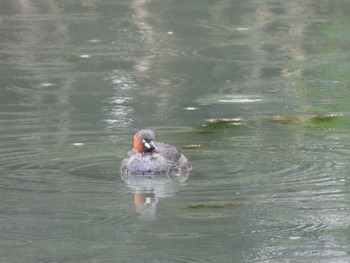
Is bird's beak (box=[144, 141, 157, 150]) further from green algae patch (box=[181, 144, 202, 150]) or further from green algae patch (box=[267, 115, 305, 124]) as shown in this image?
green algae patch (box=[267, 115, 305, 124])

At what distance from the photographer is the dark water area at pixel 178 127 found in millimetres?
8828

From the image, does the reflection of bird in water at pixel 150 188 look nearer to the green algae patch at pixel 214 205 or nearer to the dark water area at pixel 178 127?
the dark water area at pixel 178 127

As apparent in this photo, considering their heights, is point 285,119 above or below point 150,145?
below

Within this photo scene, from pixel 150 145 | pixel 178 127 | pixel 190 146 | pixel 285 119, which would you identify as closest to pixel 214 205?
pixel 150 145

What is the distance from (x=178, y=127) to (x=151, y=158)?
5.93 ft

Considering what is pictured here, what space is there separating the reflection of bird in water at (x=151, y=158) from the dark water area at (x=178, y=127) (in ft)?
0.44

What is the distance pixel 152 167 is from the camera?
11508mm

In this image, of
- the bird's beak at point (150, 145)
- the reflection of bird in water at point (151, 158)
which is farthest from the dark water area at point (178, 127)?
the bird's beak at point (150, 145)

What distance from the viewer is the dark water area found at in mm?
8828

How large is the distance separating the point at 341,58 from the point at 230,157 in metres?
5.63

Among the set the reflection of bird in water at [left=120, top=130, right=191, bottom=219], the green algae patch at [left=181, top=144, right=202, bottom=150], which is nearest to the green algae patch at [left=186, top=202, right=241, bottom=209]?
the reflection of bird in water at [left=120, top=130, right=191, bottom=219]

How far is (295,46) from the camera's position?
1788 cm

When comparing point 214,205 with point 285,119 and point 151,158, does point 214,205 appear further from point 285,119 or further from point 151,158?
point 285,119

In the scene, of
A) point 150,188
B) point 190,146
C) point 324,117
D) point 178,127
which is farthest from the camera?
point 324,117
